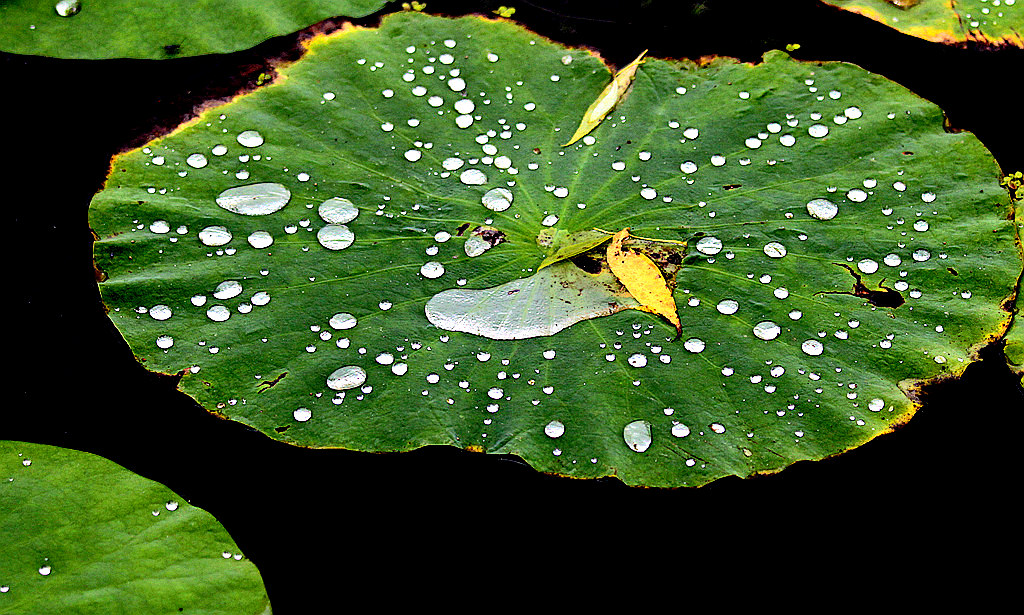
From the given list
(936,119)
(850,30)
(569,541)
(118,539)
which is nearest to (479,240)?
(569,541)

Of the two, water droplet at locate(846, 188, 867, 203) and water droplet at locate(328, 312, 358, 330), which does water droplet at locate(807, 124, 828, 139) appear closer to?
water droplet at locate(846, 188, 867, 203)

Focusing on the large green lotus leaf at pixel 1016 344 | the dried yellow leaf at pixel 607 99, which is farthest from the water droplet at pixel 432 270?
the large green lotus leaf at pixel 1016 344

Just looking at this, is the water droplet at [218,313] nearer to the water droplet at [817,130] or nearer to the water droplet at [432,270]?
the water droplet at [432,270]

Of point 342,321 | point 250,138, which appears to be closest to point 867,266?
point 342,321

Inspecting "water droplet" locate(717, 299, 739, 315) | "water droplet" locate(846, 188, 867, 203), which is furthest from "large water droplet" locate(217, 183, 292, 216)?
"water droplet" locate(846, 188, 867, 203)

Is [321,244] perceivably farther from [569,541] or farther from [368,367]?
[569,541]
